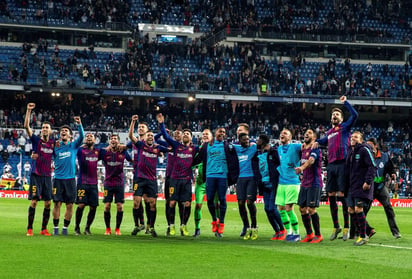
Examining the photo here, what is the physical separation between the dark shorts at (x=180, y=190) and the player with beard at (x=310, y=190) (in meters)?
3.03

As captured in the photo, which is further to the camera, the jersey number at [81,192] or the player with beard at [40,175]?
the jersey number at [81,192]

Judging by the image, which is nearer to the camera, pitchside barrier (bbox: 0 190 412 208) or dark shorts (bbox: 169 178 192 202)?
dark shorts (bbox: 169 178 192 202)

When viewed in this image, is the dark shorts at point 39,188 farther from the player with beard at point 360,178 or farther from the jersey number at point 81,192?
the player with beard at point 360,178

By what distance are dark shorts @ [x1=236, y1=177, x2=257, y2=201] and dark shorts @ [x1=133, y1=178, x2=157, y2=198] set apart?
216 centimetres

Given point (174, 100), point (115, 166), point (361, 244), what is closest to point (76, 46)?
point (174, 100)

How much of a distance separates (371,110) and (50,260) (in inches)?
2324

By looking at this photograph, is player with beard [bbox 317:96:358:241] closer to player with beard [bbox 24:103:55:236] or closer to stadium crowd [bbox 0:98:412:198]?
player with beard [bbox 24:103:55:236]

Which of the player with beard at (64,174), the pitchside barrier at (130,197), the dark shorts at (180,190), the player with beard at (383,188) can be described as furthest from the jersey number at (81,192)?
the pitchside barrier at (130,197)

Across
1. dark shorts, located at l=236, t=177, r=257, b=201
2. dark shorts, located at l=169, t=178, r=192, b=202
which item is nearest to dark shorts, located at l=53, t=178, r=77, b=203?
dark shorts, located at l=169, t=178, r=192, b=202

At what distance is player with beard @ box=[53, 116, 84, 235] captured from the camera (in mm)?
19312

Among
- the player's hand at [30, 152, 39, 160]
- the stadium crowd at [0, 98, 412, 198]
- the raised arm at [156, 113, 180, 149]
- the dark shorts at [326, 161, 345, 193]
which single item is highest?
the raised arm at [156, 113, 180, 149]

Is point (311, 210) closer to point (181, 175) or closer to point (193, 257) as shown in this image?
point (181, 175)

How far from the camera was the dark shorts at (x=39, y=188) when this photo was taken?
61.7ft

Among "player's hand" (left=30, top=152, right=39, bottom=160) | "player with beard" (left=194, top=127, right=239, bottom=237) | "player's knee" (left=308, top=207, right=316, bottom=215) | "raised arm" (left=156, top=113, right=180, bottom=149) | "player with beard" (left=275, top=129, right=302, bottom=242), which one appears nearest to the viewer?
"player's knee" (left=308, top=207, right=316, bottom=215)
